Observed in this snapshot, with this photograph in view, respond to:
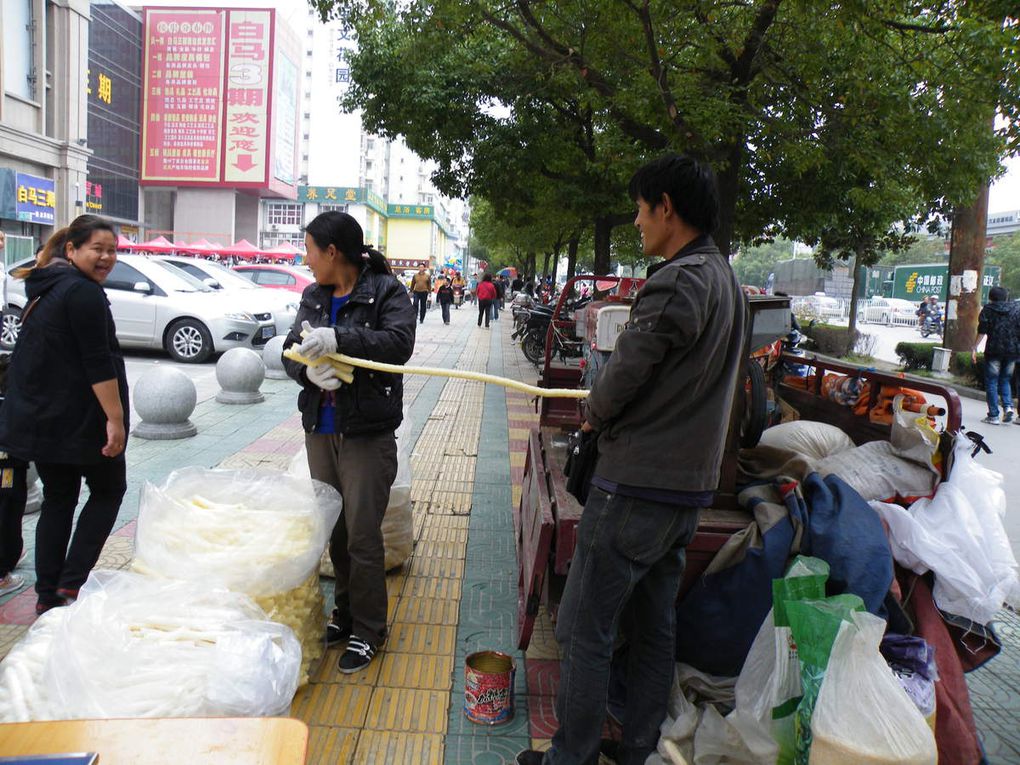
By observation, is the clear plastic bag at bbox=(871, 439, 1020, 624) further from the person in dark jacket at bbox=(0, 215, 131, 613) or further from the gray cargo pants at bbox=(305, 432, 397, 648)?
the person in dark jacket at bbox=(0, 215, 131, 613)

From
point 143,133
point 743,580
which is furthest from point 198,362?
point 143,133

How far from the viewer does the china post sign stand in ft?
74.9

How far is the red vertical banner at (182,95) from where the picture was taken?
156 feet

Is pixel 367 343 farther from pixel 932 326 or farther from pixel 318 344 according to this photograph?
pixel 932 326

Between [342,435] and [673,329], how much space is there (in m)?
1.47

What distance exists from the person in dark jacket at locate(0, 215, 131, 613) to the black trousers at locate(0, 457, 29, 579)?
0.94 ft

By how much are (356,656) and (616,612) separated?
1.25 metres

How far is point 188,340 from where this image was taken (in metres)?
10.9

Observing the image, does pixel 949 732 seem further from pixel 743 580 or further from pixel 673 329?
pixel 673 329

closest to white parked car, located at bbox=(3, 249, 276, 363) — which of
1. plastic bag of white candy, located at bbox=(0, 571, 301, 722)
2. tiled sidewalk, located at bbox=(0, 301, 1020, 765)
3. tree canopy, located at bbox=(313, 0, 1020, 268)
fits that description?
tiled sidewalk, located at bbox=(0, 301, 1020, 765)

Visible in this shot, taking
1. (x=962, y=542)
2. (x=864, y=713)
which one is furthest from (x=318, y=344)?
(x=962, y=542)

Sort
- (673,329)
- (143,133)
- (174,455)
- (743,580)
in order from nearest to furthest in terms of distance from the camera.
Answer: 1. (673,329)
2. (743,580)
3. (174,455)
4. (143,133)

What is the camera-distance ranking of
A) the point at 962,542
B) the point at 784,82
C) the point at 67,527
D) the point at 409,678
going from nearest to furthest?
the point at 962,542
the point at 409,678
the point at 67,527
the point at 784,82

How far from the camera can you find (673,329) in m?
1.95
